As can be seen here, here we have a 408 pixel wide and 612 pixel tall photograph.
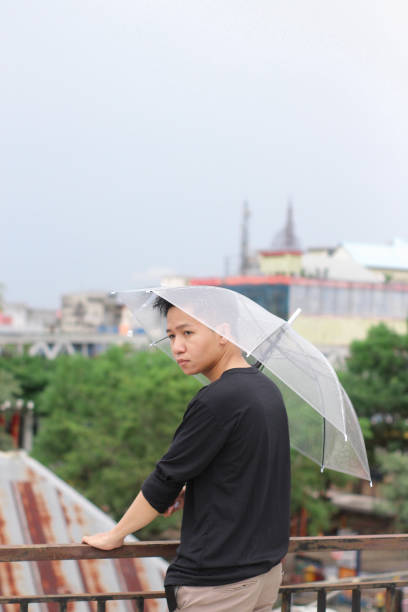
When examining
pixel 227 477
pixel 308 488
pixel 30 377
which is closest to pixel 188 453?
pixel 227 477

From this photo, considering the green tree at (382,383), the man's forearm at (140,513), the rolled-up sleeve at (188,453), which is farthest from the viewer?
the green tree at (382,383)

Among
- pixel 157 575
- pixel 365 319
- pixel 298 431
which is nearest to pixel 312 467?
pixel 157 575

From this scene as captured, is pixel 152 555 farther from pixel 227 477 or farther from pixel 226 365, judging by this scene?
pixel 226 365

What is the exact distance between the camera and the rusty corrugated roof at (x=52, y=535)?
851 centimetres

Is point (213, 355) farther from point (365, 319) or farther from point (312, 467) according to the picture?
point (365, 319)

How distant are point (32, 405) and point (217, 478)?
124ft

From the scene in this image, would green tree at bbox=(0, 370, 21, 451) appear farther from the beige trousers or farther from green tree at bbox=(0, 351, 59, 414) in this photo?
the beige trousers

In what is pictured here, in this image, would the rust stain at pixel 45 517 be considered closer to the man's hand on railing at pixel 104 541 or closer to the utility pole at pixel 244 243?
the man's hand on railing at pixel 104 541

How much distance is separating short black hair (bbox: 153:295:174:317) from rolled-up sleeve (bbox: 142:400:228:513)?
1.29ft

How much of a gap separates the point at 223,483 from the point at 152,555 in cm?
66

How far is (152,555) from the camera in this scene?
2801 millimetres

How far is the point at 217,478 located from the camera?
92.3 inches

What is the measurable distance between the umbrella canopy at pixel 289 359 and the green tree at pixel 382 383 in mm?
23643

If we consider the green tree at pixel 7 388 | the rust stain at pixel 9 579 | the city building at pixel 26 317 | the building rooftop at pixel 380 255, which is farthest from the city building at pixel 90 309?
the rust stain at pixel 9 579
